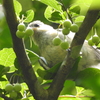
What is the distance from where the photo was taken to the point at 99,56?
1829 millimetres

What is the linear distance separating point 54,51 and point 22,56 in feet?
2.46

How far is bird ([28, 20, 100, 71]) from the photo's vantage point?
1704mm

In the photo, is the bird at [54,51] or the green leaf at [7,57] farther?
the bird at [54,51]

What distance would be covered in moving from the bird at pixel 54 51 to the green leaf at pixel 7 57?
534 millimetres

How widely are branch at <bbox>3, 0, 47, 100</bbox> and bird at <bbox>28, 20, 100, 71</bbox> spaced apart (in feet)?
2.11

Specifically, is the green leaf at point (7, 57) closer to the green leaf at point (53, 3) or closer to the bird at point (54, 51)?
the green leaf at point (53, 3)

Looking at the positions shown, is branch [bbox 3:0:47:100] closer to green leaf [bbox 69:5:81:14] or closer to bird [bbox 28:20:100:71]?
green leaf [bbox 69:5:81:14]

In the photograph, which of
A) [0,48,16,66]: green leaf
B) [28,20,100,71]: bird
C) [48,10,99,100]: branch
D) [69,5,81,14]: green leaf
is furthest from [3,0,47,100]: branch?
[28,20,100,71]: bird

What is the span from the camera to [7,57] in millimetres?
1160

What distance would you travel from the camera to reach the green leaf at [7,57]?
115 centimetres

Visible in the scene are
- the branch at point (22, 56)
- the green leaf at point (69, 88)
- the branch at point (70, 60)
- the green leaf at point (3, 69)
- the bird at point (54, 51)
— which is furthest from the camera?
the bird at point (54, 51)

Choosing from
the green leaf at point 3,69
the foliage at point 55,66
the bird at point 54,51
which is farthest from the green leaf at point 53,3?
the bird at point 54,51

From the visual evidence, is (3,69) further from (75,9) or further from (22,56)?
(75,9)

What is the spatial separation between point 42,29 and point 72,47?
88 centimetres
